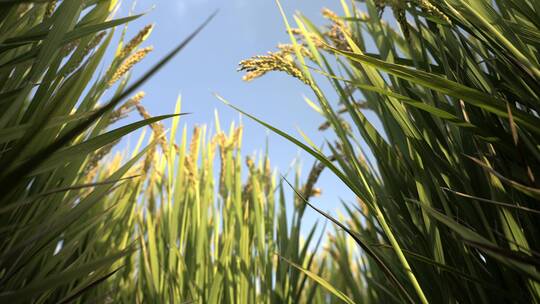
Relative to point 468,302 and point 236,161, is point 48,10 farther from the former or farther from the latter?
point 236,161

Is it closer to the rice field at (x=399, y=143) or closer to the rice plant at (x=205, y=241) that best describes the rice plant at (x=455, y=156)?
the rice field at (x=399, y=143)

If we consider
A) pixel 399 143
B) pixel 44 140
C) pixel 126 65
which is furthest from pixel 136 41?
pixel 399 143

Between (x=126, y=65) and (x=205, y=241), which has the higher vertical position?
(x=126, y=65)

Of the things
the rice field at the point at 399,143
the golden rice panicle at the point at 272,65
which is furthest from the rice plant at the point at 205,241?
the golden rice panicle at the point at 272,65

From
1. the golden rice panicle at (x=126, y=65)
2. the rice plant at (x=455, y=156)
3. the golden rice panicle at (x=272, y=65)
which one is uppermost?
the golden rice panicle at (x=126, y=65)

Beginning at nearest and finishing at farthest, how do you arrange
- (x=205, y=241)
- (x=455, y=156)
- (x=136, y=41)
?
(x=455, y=156) < (x=136, y=41) < (x=205, y=241)

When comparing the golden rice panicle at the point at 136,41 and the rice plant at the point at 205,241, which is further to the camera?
the rice plant at the point at 205,241

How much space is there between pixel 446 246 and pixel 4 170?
0.47m

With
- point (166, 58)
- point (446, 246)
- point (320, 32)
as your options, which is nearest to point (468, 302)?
point (446, 246)

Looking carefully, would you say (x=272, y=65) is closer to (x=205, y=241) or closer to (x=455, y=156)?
(x=455, y=156)

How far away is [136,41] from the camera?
686 millimetres

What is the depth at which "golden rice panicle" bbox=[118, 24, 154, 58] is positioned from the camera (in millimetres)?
672

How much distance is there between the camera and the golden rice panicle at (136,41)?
672mm

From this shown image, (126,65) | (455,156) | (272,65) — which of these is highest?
(126,65)
